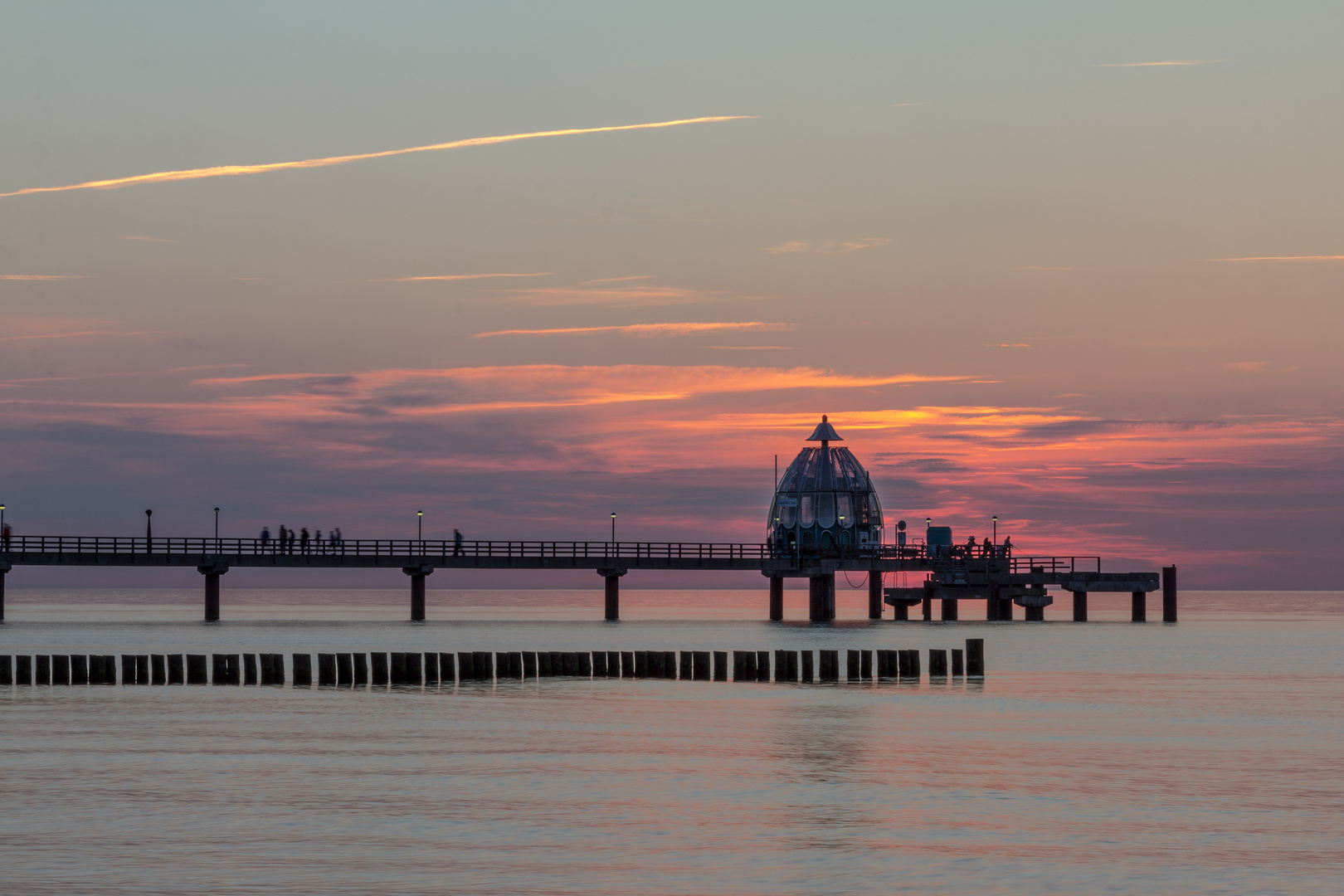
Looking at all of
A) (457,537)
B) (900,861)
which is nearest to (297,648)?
(457,537)

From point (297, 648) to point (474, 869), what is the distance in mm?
59236

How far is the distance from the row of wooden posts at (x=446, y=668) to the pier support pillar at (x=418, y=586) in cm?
4737

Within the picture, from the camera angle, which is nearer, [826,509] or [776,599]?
[776,599]

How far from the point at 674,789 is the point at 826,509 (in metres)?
88.4

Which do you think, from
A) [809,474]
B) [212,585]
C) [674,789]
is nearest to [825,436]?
[809,474]

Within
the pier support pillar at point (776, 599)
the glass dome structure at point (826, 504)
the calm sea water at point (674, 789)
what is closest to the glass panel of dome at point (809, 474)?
the glass dome structure at point (826, 504)

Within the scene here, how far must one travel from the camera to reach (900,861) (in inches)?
878

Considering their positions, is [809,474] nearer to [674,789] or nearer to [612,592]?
[612,592]

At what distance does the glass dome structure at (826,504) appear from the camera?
11638 cm

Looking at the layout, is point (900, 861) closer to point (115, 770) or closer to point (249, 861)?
point (249, 861)

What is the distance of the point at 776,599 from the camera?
11638 cm

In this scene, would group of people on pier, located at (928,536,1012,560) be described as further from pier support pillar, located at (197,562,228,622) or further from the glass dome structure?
pier support pillar, located at (197,562,228,622)

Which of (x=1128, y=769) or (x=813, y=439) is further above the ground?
(x=813, y=439)

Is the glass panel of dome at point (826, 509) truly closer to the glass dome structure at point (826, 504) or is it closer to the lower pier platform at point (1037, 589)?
the glass dome structure at point (826, 504)
